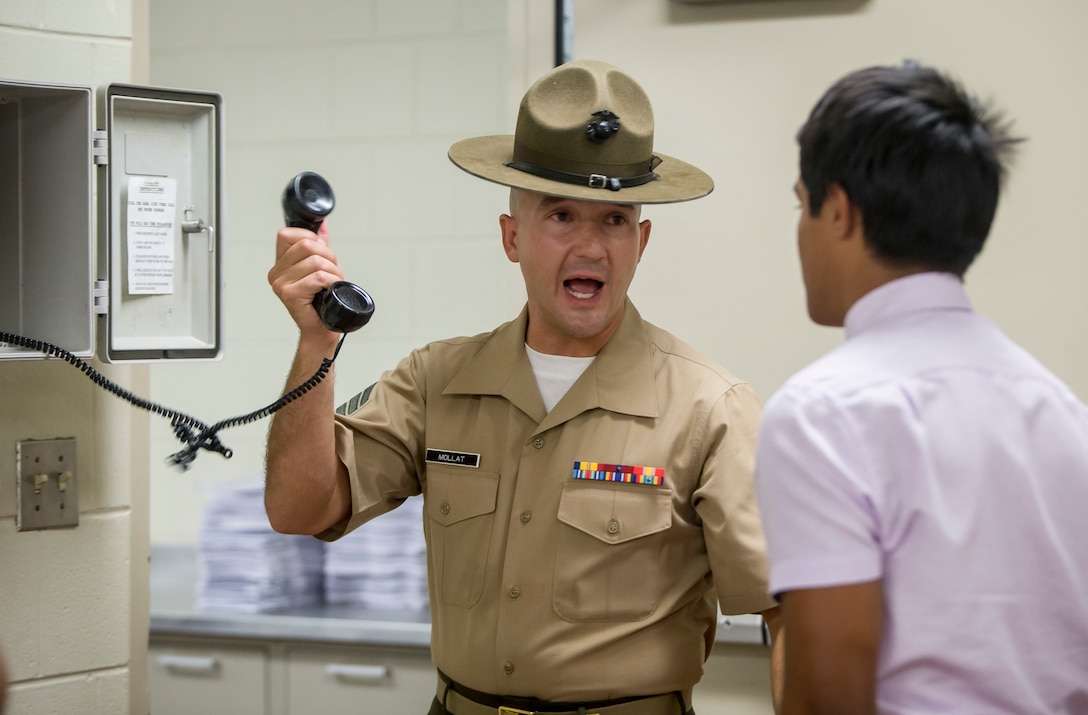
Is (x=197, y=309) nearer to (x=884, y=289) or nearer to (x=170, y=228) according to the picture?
(x=170, y=228)

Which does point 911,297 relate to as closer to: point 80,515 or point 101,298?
point 101,298

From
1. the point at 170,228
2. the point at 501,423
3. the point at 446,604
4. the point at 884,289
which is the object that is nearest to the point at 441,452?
the point at 501,423

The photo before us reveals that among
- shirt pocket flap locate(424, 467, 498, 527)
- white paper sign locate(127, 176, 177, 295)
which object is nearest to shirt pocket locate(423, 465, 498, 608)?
shirt pocket flap locate(424, 467, 498, 527)

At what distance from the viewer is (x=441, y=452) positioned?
1.68 m

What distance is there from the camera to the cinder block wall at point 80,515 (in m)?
1.73

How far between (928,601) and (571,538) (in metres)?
0.75

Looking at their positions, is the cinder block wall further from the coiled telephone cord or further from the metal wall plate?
the coiled telephone cord

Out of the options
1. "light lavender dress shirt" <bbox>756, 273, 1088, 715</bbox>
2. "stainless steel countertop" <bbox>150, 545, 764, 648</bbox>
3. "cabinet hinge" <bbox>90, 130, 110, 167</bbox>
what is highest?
"cabinet hinge" <bbox>90, 130, 110, 167</bbox>

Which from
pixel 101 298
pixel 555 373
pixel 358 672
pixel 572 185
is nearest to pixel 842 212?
pixel 572 185

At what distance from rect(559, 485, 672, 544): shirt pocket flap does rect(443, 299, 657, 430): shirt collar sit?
124mm

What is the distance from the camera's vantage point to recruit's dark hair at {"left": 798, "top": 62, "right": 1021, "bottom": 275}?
0.90 m

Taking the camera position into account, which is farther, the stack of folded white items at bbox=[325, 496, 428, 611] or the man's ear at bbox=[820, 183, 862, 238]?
the stack of folded white items at bbox=[325, 496, 428, 611]

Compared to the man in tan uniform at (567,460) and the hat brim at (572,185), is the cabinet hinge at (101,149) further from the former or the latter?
the hat brim at (572,185)

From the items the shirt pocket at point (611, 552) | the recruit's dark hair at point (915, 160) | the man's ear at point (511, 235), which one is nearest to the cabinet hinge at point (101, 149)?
the man's ear at point (511, 235)
